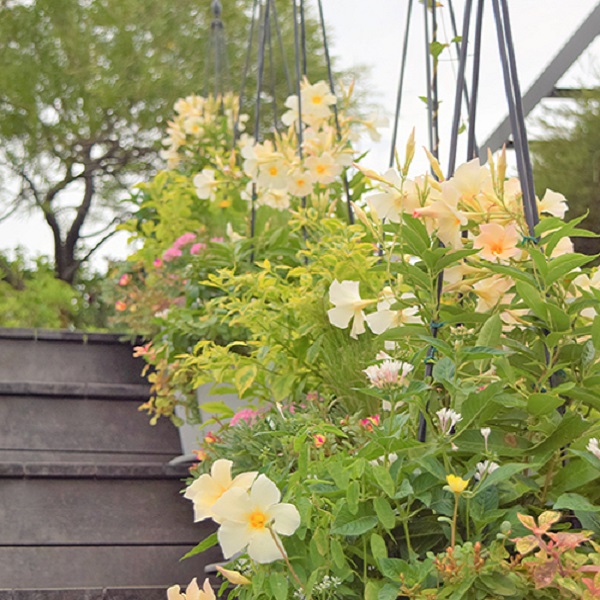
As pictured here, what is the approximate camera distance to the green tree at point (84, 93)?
621 cm

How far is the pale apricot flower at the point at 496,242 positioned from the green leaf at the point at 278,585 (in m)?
0.37

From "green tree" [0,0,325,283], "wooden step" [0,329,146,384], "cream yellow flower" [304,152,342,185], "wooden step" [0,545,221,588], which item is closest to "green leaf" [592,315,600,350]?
"cream yellow flower" [304,152,342,185]

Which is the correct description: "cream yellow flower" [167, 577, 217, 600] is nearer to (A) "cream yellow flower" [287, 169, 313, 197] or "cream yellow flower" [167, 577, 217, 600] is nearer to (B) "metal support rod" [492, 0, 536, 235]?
(B) "metal support rod" [492, 0, 536, 235]

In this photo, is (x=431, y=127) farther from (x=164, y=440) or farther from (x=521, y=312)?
(x=164, y=440)

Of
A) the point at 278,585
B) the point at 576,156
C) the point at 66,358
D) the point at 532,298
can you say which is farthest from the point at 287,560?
the point at 576,156

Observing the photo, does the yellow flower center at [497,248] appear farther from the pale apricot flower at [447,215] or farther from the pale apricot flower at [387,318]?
the pale apricot flower at [387,318]

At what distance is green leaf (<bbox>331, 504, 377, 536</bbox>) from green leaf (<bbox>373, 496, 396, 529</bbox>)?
13 mm

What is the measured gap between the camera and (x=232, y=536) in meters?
0.79

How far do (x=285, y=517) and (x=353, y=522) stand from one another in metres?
0.06

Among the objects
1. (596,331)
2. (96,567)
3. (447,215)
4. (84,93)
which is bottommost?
(96,567)

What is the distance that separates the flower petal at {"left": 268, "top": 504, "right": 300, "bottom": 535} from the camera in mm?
792

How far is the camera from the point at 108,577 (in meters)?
1.82

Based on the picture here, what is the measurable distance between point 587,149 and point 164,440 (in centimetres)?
242

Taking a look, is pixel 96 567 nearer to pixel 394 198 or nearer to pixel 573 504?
pixel 394 198
